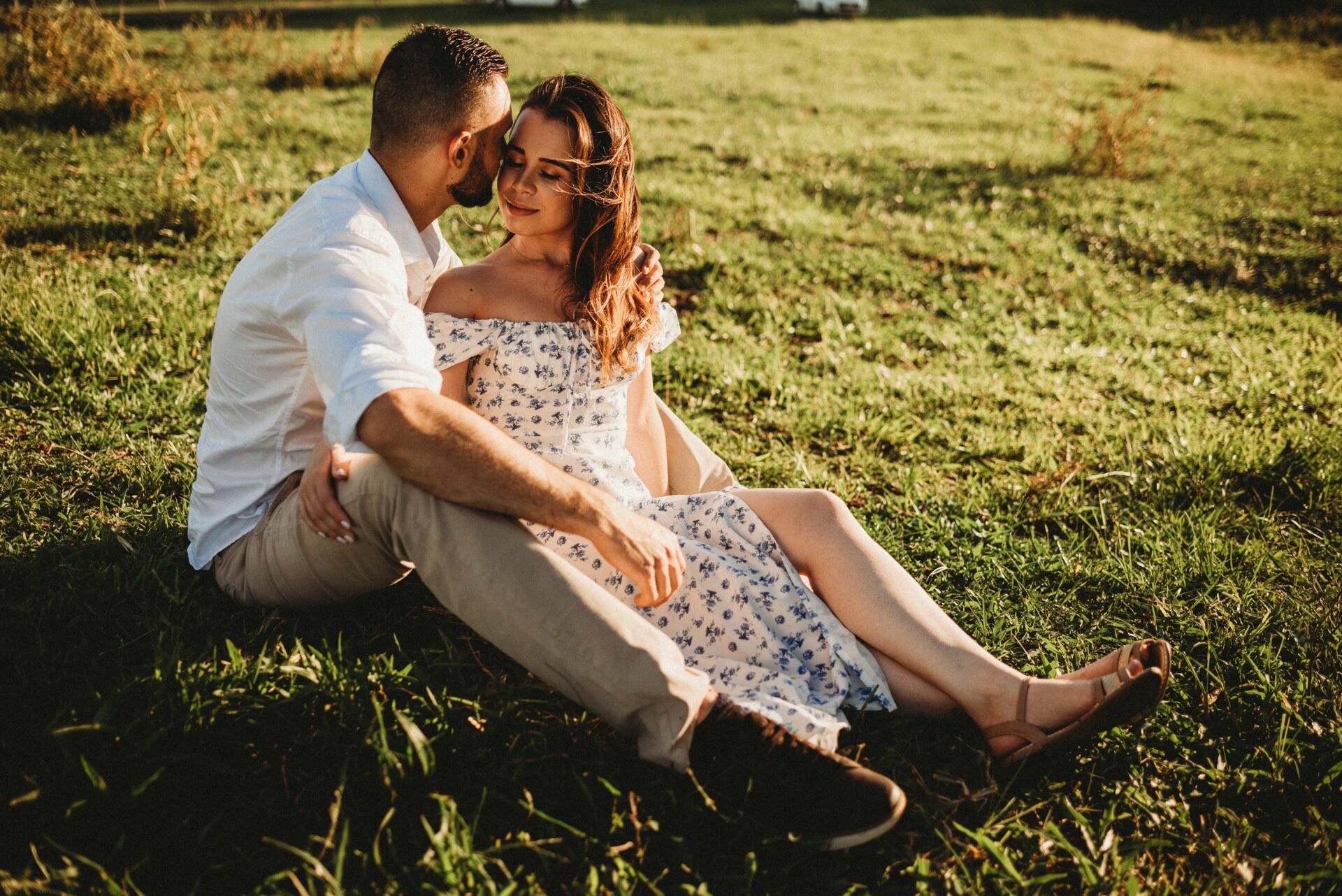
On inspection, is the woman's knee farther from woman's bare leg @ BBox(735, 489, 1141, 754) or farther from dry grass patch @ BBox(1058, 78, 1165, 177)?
dry grass patch @ BBox(1058, 78, 1165, 177)

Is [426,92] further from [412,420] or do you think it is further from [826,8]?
[826,8]

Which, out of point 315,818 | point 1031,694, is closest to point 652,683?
point 315,818

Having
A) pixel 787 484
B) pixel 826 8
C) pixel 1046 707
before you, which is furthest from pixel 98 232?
pixel 826 8

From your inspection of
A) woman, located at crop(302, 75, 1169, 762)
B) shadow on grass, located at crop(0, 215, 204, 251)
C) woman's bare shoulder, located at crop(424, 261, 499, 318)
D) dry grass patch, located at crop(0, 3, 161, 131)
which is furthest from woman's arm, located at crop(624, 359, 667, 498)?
dry grass patch, located at crop(0, 3, 161, 131)

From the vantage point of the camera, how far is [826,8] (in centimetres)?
2278

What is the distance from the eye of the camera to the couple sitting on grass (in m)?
2.12

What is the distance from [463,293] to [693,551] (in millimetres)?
1072

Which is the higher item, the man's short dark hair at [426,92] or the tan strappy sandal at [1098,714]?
the man's short dark hair at [426,92]

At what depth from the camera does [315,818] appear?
2.02 meters

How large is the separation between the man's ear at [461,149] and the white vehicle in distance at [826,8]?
74.9 ft

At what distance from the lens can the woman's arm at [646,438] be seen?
3.07 meters

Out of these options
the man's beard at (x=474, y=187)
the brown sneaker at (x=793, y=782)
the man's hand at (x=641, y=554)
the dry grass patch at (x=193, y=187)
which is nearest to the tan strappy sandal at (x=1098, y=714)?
the brown sneaker at (x=793, y=782)

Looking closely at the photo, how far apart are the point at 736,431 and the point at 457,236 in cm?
308

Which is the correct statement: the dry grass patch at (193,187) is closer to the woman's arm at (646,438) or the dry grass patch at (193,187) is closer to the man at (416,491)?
the man at (416,491)
